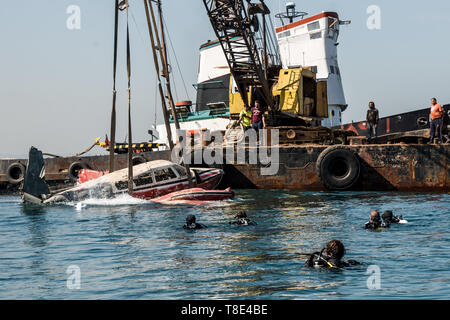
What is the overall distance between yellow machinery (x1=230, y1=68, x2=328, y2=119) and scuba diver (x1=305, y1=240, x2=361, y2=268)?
25.6 meters

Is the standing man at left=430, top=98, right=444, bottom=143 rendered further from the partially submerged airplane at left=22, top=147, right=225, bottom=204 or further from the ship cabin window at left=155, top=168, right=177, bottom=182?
the ship cabin window at left=155, top=168, right=177, bottom=182

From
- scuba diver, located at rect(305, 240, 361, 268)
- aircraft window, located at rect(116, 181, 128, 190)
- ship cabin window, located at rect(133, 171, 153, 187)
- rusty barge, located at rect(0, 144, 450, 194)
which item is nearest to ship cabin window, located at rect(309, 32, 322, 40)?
rusty barge, located at rect(0, 144, 450, 194)

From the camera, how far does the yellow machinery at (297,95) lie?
126 ft

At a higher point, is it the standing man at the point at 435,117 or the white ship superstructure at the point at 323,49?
the white ship superstructure at the point at 323,49

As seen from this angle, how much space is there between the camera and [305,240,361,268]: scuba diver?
43.1 feet

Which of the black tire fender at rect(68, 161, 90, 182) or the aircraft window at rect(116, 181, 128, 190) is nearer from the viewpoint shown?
the aircraft window at rect(116, 181, 128, 190)

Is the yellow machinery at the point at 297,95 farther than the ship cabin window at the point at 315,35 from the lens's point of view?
No

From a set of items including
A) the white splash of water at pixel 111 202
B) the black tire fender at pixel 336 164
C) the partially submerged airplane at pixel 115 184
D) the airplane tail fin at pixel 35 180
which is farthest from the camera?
the black tire fender at pixel 336 164

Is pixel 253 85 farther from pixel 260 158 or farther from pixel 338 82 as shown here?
pixel 338 82

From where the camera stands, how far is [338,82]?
56.4 meters

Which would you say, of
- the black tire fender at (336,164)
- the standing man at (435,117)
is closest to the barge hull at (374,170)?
the black tire fender at (336,164)

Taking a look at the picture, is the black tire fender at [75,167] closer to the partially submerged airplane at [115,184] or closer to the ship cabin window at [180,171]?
the partially submerged airplane at [115,184]

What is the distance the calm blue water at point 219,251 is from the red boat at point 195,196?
64 cm

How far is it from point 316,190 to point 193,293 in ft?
73.0
